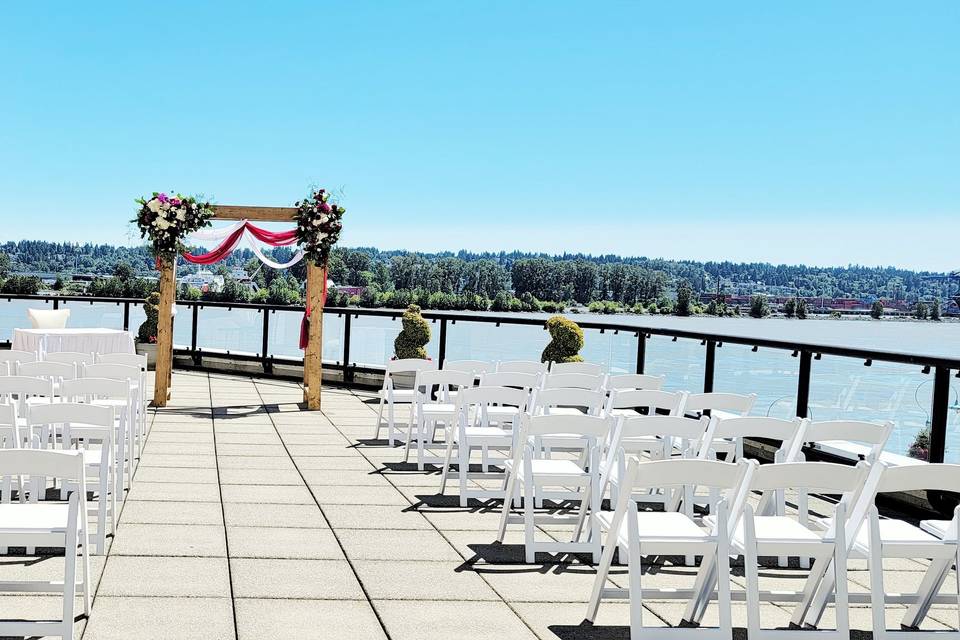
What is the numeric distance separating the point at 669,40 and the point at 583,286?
923 inches

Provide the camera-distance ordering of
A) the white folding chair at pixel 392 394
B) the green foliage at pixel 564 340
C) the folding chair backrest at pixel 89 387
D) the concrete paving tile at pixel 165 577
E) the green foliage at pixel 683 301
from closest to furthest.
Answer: the concrete paving tile at pixel 165 577 < the folding chair backrest at pixel 89 387 < the white folding chair at pixel 392 394 < the green foliage at pixel 564 340 < the green foliage at pixel 683 301

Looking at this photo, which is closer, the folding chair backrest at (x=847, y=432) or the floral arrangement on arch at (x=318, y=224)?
the folding chair backrest at (x=847, y=432)

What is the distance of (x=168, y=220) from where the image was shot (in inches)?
500

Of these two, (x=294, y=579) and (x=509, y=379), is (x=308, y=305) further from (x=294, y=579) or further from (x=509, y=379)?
(x=294, y=579)

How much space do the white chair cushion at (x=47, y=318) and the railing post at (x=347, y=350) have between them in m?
4.51

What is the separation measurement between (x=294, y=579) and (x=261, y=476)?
287 cm

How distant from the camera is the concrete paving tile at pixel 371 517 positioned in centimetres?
617

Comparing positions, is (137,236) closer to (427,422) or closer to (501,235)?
(427,422)

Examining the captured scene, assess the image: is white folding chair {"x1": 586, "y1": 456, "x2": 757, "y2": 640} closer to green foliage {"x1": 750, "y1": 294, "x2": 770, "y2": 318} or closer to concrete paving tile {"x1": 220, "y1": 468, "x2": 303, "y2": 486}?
concrete paving tile {"x1": 220, "y1": 468, "x2": 303, "y2": 486}

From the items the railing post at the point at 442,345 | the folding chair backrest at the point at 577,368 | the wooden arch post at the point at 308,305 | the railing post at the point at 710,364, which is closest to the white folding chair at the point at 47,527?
the folding chair backrest at the point at 577,368

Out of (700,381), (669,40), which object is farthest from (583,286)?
(669,40)

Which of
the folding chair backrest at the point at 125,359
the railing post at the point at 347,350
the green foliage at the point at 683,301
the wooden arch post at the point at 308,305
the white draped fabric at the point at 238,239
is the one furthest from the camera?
the green foliage at the point at 683,301

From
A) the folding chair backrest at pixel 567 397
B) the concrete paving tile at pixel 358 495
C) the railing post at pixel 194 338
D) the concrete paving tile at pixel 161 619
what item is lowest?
the concrete paving tile at pixel 358 495

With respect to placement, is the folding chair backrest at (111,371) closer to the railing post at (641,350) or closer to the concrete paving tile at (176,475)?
the concrete paving tile at (176,475)
